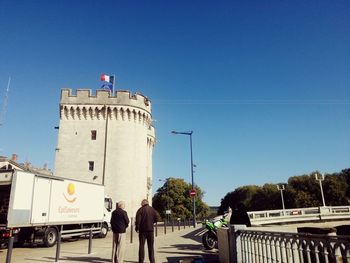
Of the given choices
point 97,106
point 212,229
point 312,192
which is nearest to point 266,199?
point 312,192

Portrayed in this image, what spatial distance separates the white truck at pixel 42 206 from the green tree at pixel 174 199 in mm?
46704

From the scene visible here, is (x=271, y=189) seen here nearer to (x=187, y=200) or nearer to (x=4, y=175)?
(x=187, y=200)

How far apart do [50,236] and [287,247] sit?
1509 cm

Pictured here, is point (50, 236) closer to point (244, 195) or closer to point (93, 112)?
point (93, 112)

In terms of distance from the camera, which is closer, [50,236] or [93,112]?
Answer: [50,236]

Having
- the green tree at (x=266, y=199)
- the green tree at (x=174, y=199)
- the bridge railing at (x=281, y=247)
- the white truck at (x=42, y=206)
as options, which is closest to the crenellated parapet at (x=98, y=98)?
the white truck at (x=42, y=206)

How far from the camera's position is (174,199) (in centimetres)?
6788

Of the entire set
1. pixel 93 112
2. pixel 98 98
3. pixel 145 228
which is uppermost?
pixel 98 98

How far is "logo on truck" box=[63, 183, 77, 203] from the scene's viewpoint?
18.5 meters

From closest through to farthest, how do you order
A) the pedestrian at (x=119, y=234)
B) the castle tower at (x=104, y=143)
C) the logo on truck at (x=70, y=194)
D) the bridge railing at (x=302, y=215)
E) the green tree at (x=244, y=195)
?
the pedestrian at (x=119, y=234) < the logo on truck at (x=70, y=194) < the bridge railing at (x=302, y=215) < the castle tower at (x=104, y=143) < the green tree at (x=244, y=195)

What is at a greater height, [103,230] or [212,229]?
[212,229]

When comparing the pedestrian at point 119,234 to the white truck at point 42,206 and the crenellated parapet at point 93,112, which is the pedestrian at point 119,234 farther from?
the crenellated parapet at point 93,112

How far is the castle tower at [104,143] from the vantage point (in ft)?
116

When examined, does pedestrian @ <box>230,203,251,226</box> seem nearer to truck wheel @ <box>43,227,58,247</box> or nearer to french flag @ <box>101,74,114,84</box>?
truck wheel @ <box>43,227,58,247</box>
